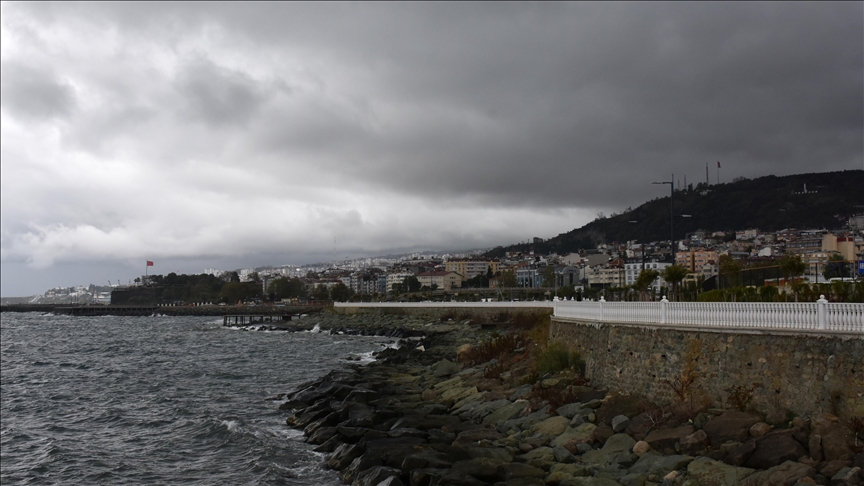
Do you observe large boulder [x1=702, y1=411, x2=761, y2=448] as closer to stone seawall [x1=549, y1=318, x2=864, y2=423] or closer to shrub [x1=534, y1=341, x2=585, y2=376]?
stone seawall [x1=549, y1=318, x2=864, y2=423]

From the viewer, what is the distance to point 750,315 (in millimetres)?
13570

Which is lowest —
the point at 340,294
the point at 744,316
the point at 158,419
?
the point at 158,419

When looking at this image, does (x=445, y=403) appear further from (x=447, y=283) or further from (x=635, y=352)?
(x=447, y=283)

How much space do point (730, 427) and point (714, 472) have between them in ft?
4.52

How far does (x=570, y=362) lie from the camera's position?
2106 cm

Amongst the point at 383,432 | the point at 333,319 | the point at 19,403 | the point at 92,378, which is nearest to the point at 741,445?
the point at 383,432

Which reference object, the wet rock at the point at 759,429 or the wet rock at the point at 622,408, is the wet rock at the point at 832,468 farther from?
the wet rock at the point at 622,408

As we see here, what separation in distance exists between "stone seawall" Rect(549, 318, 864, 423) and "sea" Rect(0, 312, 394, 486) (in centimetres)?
799

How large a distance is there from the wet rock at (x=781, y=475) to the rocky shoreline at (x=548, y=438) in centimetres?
2

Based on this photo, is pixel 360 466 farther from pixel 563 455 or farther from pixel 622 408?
pixel 622 408

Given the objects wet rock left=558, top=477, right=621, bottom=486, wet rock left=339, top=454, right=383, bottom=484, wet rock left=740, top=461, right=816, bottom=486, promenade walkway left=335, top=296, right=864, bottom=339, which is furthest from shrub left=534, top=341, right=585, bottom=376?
wet rock left=740, top=461, right=816, bottom=486

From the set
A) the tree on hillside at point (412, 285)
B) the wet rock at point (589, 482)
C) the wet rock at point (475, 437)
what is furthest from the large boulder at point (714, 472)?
the tree on hillside at point (412, 285)

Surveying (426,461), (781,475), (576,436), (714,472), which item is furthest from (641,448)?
(426,461)

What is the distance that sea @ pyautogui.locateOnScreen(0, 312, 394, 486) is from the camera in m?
18.0
